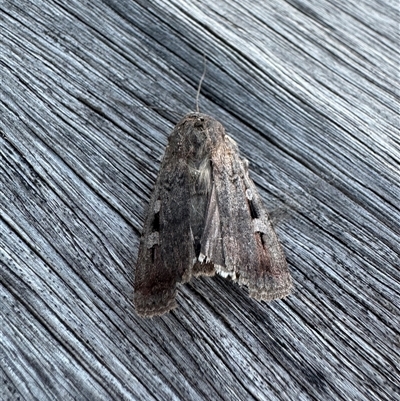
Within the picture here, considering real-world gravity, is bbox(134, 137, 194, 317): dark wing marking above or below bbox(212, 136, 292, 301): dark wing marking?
below

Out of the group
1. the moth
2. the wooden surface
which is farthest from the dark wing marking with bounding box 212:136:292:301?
the wooden surface

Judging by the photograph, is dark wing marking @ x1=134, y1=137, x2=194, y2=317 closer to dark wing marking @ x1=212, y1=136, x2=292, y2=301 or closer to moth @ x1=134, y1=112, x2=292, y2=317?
moth @ x1=134, y1=112, x2=292, y2=317

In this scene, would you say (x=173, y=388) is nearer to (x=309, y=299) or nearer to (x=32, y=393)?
(x=32, y=393)

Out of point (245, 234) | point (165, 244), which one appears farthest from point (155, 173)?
point (245, 234)

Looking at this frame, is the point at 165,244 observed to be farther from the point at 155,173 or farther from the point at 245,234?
the point at 155,173

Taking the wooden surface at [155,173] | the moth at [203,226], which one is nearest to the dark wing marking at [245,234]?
the moth at [203,226]

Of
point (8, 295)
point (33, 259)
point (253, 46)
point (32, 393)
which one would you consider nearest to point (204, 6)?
point (253, 46)

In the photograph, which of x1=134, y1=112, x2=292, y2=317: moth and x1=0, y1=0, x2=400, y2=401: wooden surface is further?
x1=134, y1=112, x2=292, y2=317: moth
